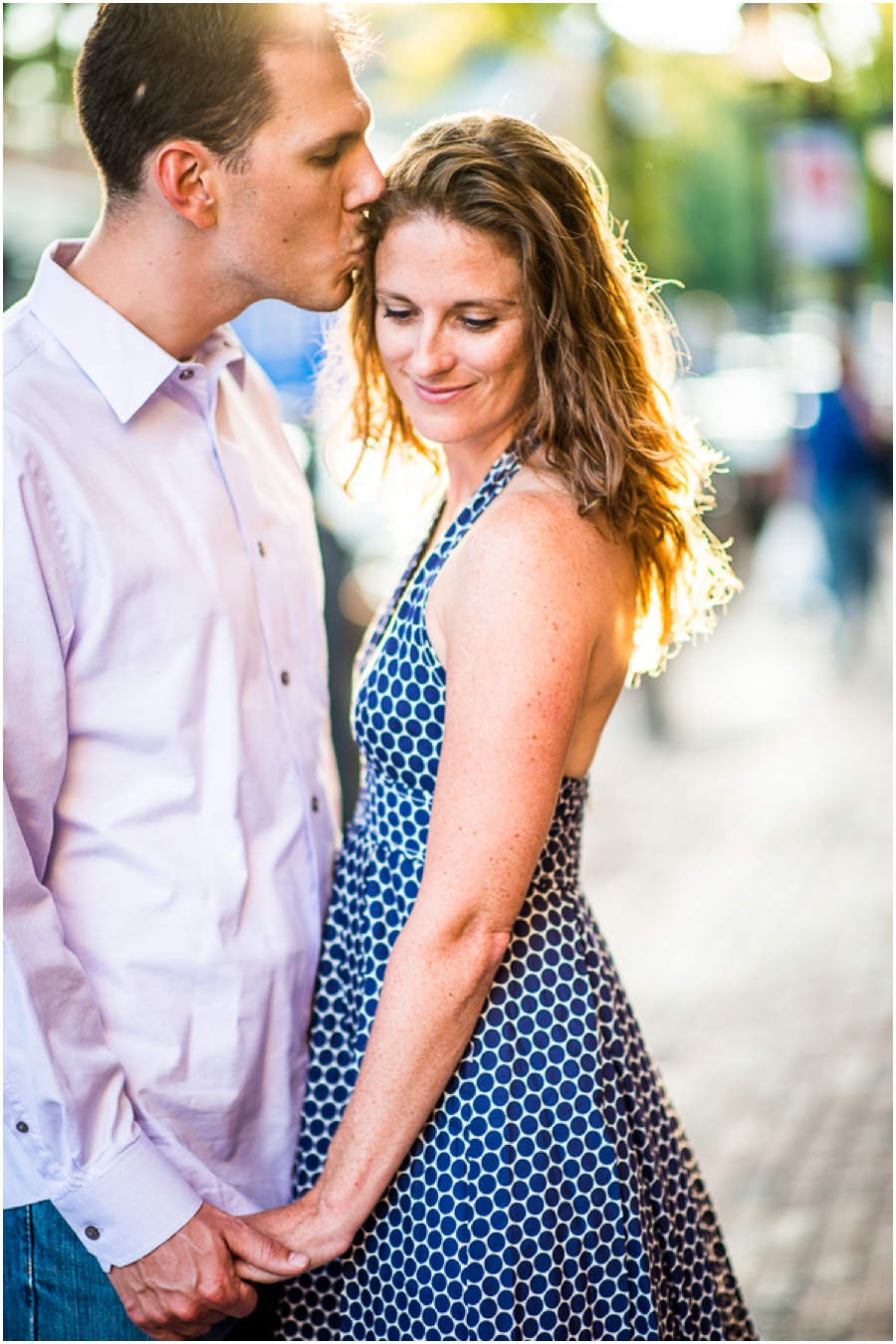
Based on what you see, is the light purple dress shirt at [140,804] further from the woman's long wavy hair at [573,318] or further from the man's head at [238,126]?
the woman's long wavy hair at [573,318]

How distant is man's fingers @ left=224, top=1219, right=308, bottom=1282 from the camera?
6.55 ft

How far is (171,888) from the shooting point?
208 centimetres

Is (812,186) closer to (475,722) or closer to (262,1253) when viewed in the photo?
(475,722)

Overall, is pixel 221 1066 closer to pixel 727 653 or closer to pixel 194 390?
pixel 194 390

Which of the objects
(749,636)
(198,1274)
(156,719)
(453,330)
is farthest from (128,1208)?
(749,636)

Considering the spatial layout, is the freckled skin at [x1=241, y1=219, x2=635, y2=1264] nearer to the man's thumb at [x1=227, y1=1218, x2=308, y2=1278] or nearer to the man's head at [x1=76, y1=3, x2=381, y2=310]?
the man's thumb at [x1=227, y1=1218, x2=308, y2=1278]

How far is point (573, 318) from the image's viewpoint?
85.3 inches

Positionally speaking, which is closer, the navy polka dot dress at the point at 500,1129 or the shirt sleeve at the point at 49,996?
the shirt sleeve at the point at 49,996

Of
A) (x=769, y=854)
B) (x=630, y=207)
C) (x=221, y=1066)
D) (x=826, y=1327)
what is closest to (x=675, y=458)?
(x=221, y=1066)

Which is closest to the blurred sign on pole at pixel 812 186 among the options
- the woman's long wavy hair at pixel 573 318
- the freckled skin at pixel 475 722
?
the woman's long wavy hair at pixel 573 318

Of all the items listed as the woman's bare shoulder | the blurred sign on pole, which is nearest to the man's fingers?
the woman's bare shoulder

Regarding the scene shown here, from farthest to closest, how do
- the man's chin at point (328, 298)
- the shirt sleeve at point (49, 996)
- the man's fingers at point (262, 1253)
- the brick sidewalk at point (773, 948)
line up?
the brick sidewalk at point (773, 948) → the man's chin at point (328, 298) → the man's fingers at point (262, 1253) → the shirt sleeve at point (49, 996)

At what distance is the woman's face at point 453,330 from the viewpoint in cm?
209

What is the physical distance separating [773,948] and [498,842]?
416 centimetres
